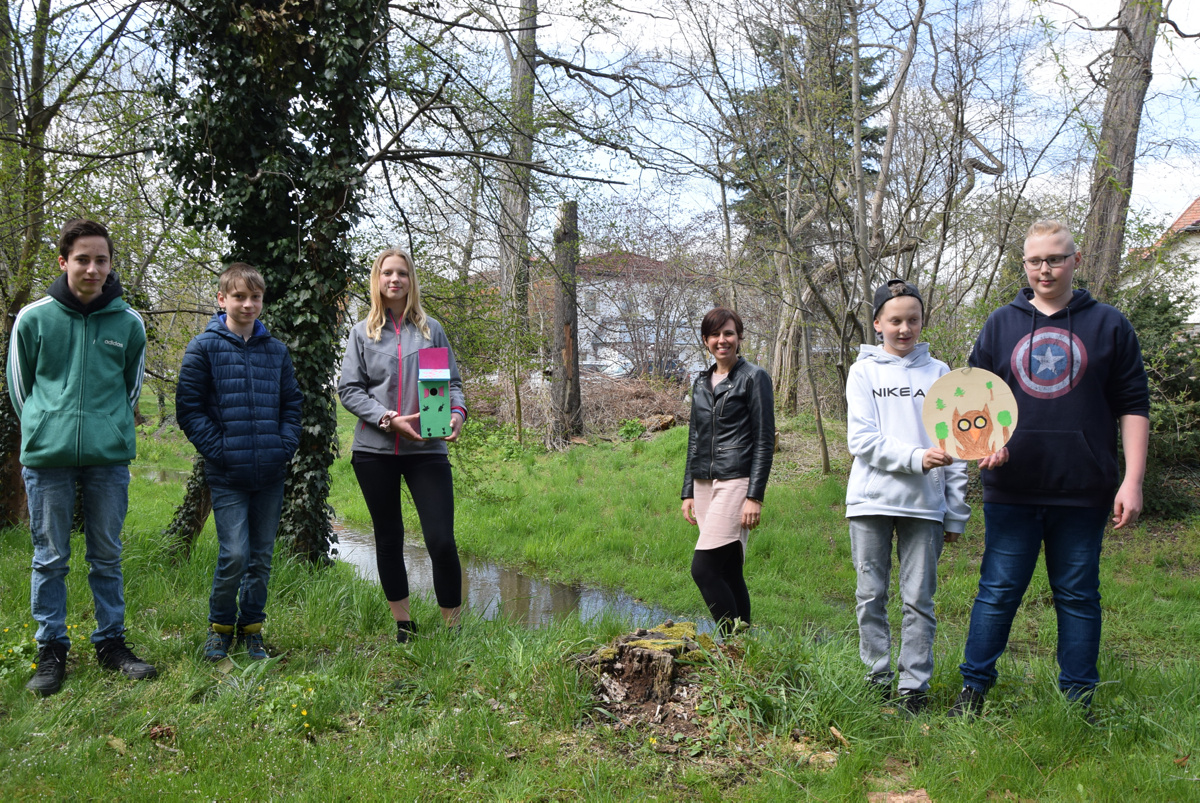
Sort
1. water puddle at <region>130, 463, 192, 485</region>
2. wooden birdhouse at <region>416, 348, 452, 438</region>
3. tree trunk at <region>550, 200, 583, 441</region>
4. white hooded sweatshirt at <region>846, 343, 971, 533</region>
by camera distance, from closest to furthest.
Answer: white hooded sweatshirt at <region>846, 343, 971, 533</region> < wooden birdhouse at <region>416, 348, 452, 438</region> < water puddle at <region>130, 463, 192, 485</region> < tree trunk at <region>550, 200, 583, 441</region>

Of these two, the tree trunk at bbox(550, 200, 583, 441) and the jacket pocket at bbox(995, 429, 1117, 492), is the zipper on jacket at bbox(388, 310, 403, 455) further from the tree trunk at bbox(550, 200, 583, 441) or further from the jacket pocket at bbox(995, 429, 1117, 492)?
the tree trunk at bbox(550, 200, 583, 441)

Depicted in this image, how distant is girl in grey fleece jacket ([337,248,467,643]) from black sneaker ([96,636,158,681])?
3.77 ft

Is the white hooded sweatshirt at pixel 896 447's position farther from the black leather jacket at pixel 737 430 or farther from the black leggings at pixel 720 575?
the black leggings at pixel 720 575

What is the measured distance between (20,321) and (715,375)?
3.38m

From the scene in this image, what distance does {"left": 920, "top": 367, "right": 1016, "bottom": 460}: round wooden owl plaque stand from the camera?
124 inches

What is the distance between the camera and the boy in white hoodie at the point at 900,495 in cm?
334

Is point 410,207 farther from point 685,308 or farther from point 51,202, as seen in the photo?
point 685,308

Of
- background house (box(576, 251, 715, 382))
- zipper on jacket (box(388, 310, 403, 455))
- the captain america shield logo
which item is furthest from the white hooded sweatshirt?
background house (box(576, 251, 715, 382))

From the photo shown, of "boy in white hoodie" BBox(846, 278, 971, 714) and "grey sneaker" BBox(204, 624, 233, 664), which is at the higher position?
"boy in white hoodie" BBox(846, 278, 971, 714)

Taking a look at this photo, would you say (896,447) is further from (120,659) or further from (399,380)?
(120,659)

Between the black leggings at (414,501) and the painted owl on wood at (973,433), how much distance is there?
244cm

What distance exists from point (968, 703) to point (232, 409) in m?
3.59

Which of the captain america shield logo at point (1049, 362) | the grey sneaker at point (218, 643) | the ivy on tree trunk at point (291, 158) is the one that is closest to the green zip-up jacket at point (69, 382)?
the grey sneaker at point (218, 643)

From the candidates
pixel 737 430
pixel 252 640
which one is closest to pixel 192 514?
pixel 252 640
